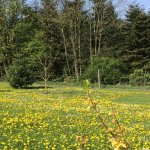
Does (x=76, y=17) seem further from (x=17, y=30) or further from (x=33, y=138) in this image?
(x=33, y=138)

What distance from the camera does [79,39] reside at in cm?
2425

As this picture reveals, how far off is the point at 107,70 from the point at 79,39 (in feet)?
18.8

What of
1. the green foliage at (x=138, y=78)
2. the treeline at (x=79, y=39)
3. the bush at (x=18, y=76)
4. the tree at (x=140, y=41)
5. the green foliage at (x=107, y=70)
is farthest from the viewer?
the treeline at (x=79, y=39)

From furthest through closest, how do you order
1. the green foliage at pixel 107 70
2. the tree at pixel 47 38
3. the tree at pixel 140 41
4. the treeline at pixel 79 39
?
the tree at pixel 47 38 < the treeline at pixel 79 39 < the tree at pixel 140 41 < the green foliage at pixel 107 70

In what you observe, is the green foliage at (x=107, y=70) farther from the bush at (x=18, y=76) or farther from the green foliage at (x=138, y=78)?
the bush at (x=18, y=76)

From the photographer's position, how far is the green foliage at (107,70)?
70.1 ft

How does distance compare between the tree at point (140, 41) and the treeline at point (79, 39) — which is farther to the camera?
the treeline at point (79, 39)

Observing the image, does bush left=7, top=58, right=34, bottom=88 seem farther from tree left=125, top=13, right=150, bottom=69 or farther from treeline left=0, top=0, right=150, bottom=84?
tree left=125, top=13, right=150, bottom=69

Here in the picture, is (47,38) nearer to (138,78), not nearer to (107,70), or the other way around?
(107,70)

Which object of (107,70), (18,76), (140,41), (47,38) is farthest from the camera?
(47,38)

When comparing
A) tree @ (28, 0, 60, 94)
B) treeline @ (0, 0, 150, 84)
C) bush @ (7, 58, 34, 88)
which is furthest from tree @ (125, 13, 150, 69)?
bush @ (7, 58, 34, 88)

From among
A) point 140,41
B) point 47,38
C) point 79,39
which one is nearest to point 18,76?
point 79,39

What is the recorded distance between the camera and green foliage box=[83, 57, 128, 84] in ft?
70.1

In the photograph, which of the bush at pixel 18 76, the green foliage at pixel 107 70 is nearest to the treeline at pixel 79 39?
the green foliage at pixel 107 70
